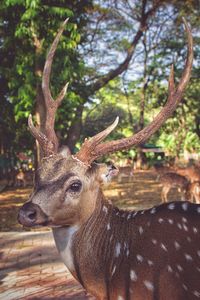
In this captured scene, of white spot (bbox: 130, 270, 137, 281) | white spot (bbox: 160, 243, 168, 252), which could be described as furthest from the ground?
white spot (bbox: 160, 243, 168, 252)

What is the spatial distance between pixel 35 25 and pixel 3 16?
1.25 meters

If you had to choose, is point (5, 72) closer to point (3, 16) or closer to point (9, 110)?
point (3, 16)

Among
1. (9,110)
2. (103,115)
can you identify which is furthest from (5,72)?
(103,115)

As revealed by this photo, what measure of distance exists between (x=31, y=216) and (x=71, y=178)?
0.50 metres

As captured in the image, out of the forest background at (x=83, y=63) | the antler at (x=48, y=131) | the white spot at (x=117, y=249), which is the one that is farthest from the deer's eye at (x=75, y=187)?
the forest background at (x=83, y=63)

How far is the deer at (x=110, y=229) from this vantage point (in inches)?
132

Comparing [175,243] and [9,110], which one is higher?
[9,110]

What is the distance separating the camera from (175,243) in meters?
3.51

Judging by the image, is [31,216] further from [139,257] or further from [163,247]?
[163,247]

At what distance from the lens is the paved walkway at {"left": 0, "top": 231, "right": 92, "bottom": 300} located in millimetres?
5312

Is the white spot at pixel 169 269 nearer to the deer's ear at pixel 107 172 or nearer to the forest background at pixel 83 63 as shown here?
the deer's ear at pixel 107 172

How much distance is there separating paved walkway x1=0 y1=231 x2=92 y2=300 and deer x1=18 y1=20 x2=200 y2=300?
173 centimetres

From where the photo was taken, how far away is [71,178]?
3559 mm

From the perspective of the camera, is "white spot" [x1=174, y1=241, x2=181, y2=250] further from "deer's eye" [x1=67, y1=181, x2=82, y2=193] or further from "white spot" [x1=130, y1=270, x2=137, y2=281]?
"deer's eye" [x1=67, y1=181, x2=82, y2=193]
